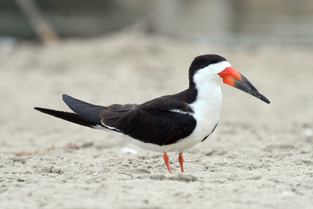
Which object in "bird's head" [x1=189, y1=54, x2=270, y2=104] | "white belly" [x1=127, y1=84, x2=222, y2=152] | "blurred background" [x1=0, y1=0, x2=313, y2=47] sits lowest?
"white belly" [x1=127, y1=84, x2=222, y2=152]

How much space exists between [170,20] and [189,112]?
16.4 meters

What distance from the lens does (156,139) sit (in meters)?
4.46

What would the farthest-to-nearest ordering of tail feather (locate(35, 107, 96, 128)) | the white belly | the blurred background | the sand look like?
the blurred background < tail feather (locate(35, 107, 96, 128)) < the white belly < the sand

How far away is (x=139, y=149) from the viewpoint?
609 cm

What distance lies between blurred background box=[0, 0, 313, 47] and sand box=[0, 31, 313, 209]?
170cm

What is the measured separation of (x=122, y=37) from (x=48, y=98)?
15.2 ft

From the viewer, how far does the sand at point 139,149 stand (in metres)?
3.59

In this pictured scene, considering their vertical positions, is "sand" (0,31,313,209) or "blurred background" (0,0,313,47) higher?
"blurred background" (0,0,313,47)

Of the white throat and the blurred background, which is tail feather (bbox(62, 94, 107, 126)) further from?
the blurred background

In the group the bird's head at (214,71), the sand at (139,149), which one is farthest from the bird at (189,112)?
the sand at (139,149)

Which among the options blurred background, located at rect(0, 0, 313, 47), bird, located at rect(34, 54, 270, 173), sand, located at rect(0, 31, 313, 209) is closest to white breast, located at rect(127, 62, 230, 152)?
bird, located at rect(34, 54, 270, 173)

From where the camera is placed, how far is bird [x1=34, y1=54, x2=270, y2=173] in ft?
14.2

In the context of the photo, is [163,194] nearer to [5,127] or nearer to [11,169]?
[11,169]

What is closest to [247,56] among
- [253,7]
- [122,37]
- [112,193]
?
[122,37]
